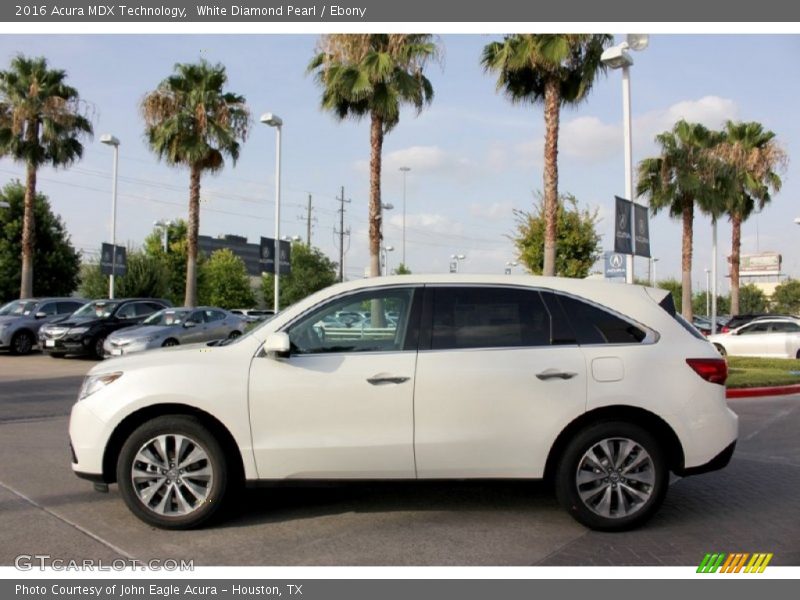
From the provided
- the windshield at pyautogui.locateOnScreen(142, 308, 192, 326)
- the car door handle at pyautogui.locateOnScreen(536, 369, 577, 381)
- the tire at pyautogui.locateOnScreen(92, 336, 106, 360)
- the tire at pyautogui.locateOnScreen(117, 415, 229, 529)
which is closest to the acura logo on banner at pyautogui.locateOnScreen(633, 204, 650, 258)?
the car door handle at pyautogui.locateOnScreen(536, 369, 577, 381)

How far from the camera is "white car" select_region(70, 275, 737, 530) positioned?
16.9ft

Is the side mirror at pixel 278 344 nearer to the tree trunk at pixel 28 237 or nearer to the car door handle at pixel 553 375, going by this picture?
the car door handle at pixel 553 375

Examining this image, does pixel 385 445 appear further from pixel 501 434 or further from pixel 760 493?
pixel 760 493

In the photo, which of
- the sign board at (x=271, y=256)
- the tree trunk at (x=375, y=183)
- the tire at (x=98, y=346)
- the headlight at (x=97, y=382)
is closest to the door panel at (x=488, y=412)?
the headlight at (x=97, y=382)

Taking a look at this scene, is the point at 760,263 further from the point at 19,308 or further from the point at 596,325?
the point at 596,325

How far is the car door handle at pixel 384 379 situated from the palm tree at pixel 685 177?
29.7m

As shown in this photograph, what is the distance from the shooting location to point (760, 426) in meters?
10.5

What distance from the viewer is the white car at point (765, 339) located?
22.7 m

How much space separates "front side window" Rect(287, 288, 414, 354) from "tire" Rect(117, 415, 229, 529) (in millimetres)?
922

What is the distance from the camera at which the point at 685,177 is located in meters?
32.2

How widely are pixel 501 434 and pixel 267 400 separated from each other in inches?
63.5

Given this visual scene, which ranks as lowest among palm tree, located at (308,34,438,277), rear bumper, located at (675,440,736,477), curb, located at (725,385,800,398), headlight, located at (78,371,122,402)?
curb, located at (725,385,800,398)

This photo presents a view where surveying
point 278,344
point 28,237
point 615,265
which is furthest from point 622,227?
point 28,237

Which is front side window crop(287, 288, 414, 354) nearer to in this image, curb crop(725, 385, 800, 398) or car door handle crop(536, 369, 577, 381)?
car door handle crop(536, 369, 577, 381)
